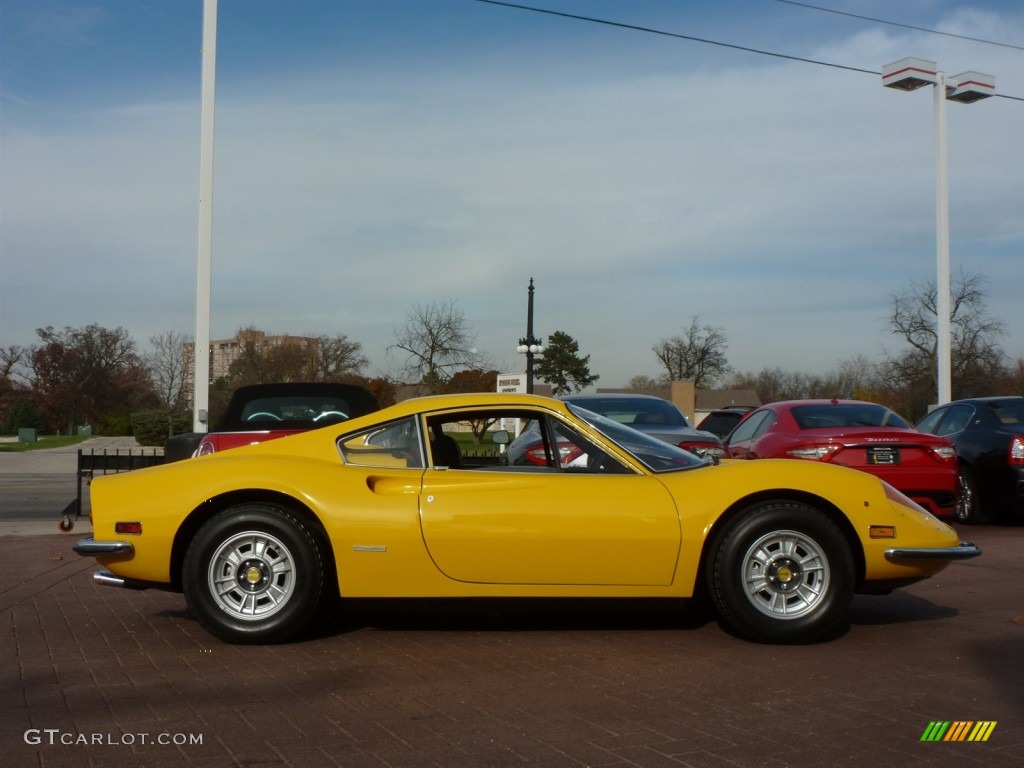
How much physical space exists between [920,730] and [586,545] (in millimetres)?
1919

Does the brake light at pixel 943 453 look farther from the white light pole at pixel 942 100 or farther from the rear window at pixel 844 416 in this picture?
the white light pole at pixel 942 100

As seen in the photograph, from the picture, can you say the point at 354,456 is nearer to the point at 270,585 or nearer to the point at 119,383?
the point at 270,585

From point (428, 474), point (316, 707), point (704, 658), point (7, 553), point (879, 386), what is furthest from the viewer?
point (879, 386)

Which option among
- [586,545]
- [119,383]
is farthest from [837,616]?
[119,383]

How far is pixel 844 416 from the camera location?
36.4ft

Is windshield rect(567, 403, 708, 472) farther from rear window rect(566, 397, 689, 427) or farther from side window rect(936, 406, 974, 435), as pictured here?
side window rect(936, 406, 974, 435)

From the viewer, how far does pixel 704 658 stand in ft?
17.6

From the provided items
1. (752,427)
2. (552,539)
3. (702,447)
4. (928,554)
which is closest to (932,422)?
(752,427)

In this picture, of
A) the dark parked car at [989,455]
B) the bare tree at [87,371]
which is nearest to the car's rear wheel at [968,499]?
the dark parked car at [989,455]

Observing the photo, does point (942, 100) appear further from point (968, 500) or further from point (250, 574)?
point (250, 574)

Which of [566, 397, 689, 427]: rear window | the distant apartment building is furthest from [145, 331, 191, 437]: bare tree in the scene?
[566, 397, 689, 427]: rear window

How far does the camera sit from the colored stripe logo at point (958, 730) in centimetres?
401

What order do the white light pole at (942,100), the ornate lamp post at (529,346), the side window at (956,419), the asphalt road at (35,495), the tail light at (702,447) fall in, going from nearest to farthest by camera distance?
the tail light at (702,447) → the side window at (956,419) → the asphalt road at (35,495) → the white light pole at (942,100) → the ornate lamp post at (529,346)

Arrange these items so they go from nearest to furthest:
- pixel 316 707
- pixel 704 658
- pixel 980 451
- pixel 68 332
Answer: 1. pixel 316 707
2. pixel 704 658
3. pixel 980 451
4. pixel 68 332
